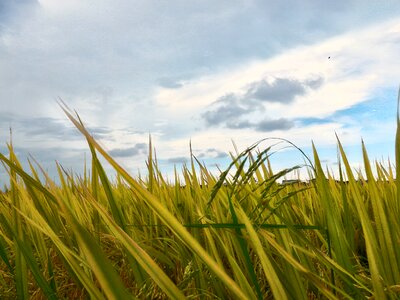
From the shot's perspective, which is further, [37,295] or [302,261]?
[37,295]

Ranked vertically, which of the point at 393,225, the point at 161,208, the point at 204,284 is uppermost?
the point at 161,208

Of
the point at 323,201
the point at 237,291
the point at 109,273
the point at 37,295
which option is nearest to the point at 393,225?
the point at 323,201

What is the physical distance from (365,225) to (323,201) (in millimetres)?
97

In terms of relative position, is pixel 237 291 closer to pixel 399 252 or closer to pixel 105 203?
pixel 399 252

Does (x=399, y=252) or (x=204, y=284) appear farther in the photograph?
(x=204, y=284)

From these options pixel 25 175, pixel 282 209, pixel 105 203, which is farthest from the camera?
pixel 105 203

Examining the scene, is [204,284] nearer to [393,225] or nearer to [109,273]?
[393,225]

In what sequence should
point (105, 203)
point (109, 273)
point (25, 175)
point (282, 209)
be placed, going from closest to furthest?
point (109, 273)
point (25, 175)
point (282, 209)
point (105, 203)

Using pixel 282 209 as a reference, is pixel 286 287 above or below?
below

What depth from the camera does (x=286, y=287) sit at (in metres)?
0.90

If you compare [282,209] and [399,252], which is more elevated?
[282,209]

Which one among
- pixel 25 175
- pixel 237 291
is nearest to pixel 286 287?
pixel 237 291

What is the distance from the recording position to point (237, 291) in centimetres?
51

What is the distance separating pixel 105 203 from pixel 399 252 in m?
1.72
